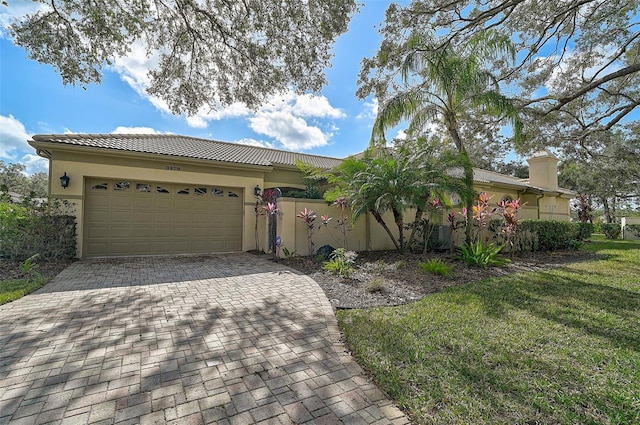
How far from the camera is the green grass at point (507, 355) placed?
235 centimetres

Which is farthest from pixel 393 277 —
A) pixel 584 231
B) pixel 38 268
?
pixel 584 231

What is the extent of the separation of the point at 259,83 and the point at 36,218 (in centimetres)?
715

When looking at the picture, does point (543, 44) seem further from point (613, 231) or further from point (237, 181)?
point (613, 231)

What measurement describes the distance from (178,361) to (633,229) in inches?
1064

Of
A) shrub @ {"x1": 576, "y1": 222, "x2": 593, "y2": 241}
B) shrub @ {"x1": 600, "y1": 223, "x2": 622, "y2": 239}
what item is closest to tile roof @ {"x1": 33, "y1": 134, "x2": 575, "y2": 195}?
shrub @ {"x1": 576, "y1": 222, "x2": 593, "y2": 241}

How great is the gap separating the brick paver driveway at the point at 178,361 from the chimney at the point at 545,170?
2012cm

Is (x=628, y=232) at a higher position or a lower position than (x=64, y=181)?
lower

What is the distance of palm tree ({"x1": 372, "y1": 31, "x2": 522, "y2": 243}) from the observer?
805cm

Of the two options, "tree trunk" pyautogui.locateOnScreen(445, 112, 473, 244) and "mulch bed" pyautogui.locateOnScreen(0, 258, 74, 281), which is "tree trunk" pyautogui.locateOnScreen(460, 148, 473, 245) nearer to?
"tree trunk" pyautogui.locateOnScreen(445, 112, 473, 244)

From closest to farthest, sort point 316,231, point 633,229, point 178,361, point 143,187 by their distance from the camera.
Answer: point 178,361 → point 143,187 → point 316,231 → point 633,229

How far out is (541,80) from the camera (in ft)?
35.9

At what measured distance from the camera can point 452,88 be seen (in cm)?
829

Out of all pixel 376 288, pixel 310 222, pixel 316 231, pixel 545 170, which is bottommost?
pixel 376 288

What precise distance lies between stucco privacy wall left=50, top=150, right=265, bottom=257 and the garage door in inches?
9.4
